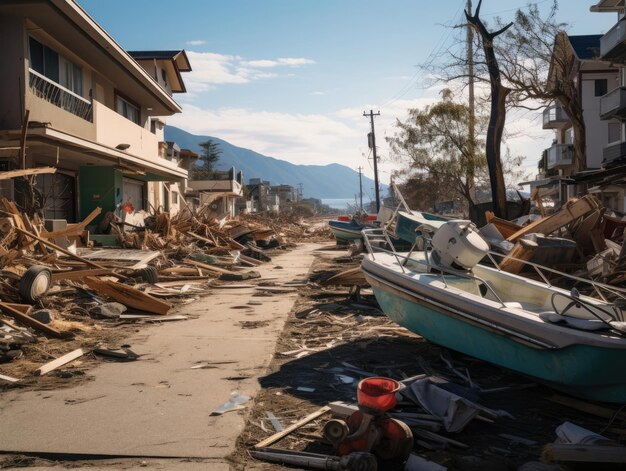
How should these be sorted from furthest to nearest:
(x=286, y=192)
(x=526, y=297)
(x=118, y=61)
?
(x=286, y=192)
(x=118, y=61)
(x=526, y=297)

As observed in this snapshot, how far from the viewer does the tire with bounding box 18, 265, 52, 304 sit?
895 cm

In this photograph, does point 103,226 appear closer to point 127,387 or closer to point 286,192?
point 127,387

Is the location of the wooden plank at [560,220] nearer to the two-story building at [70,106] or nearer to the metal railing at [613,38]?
the two-story building at [70,106]

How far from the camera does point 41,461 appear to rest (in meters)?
4.17

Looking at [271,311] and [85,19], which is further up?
[85,19]

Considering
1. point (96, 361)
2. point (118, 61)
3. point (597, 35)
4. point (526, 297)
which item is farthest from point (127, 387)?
point (597, 35)

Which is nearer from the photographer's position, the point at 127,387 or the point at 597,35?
the point at 127,387

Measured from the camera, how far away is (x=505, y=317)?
5766mm

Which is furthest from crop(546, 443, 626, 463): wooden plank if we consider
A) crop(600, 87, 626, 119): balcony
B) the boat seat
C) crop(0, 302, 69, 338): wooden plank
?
crop(600, 87, 626, 119): balcony

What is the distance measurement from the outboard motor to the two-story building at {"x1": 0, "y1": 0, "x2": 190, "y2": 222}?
826cm

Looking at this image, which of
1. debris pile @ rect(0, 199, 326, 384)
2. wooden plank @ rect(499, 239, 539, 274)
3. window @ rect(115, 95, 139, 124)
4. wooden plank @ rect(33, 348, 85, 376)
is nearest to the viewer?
wooden plank @ rect(33, 348, 85, 376)

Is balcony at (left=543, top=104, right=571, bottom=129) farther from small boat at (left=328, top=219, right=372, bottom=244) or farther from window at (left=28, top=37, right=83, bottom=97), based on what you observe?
Result: window at (left=28, top=37, right=83, bottom=97)

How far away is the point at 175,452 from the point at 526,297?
4868 mm

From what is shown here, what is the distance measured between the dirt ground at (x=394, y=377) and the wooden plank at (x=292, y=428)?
4cm
